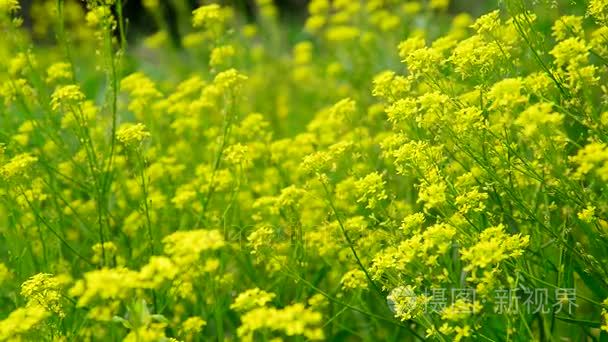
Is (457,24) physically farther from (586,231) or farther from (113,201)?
(586,231)

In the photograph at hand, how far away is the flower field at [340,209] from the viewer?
111 inches

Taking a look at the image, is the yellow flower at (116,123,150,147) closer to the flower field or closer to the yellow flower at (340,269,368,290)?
the flower field

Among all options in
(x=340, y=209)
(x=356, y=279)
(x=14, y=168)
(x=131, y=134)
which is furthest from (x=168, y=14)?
(x=356, y=279)

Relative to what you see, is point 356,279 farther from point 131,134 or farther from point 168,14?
point 168,14

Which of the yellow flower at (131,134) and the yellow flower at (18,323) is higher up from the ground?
the yellow flower at (131,134)

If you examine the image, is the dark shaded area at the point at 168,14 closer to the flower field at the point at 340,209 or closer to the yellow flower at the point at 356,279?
the flower field at the point at 340,209

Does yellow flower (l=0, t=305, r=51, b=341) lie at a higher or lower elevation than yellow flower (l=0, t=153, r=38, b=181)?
lower

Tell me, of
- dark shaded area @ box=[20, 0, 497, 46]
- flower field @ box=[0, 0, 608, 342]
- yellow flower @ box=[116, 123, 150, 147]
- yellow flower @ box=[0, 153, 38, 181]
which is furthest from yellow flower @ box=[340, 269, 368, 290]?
dark shaded area @ box=[20, 0, 497, 46]

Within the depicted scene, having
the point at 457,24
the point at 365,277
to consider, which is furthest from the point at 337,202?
the point at 457,24

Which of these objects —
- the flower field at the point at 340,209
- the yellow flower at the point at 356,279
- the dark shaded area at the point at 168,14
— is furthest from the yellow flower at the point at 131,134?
the dark shaded area at the point at 168,14

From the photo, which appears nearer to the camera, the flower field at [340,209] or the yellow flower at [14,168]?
the flower field at [340,209]

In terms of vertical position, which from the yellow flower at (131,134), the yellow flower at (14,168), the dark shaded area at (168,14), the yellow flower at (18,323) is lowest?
the dark shaded area at (168,14)

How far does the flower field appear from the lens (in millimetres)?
2809

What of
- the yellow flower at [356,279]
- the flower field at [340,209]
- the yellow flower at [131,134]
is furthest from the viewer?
the yellow flower at [131,134]
